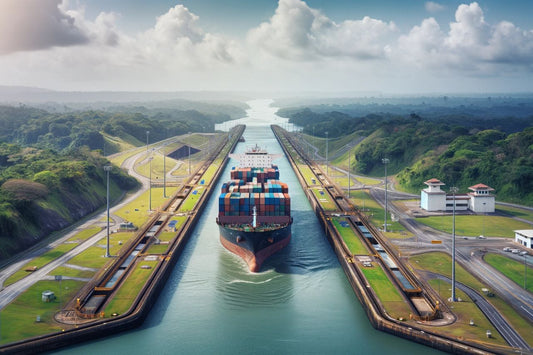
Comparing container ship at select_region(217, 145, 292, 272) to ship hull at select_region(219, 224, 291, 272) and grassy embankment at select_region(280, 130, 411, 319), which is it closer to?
ship hull at select_region(219, 224, 291, 272)

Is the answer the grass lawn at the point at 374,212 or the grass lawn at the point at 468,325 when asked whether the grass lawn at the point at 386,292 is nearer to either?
the grass lawn at the point at 468,325

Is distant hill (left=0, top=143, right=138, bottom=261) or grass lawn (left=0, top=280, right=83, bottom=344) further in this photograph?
distant hill (left=0, top=143, right=138, bottom=261)

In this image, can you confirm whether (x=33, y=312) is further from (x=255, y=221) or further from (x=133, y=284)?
(x=255, y=221)

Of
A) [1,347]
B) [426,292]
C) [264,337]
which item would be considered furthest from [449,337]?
[1,347]

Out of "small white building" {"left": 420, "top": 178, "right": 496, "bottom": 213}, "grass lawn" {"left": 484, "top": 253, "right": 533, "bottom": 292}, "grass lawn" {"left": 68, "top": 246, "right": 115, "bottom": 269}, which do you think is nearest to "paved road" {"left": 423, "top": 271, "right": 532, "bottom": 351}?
"grass lawn" {"left": 484, "top": 253, "right": 533, "bottom": 292}

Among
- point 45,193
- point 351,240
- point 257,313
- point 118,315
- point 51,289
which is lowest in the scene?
point 257,313

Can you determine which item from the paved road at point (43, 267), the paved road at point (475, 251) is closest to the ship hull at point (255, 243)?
the paved road at point (475, 251)

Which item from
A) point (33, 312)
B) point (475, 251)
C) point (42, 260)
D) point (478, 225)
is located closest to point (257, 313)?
point (33, 312)
